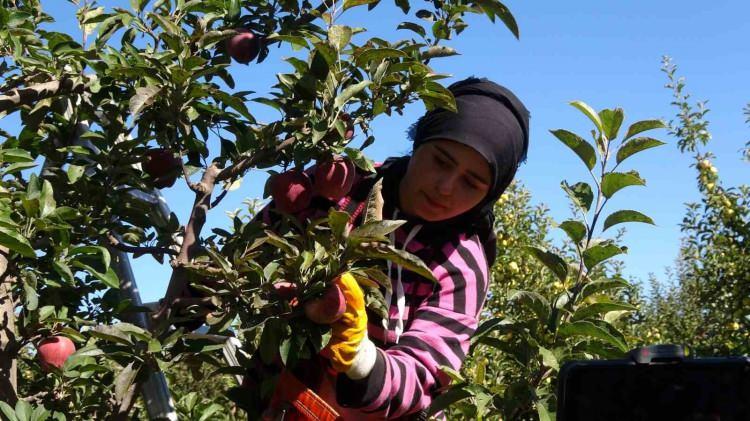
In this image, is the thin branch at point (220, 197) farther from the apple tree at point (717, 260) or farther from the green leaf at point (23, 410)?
the apple tree at point (717, 260)

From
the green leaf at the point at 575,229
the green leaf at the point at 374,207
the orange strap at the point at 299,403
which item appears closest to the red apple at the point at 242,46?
the green leaf at the point at 374,207

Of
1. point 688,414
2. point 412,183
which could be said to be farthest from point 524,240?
point 688,414

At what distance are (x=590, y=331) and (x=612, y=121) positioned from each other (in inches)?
13.2

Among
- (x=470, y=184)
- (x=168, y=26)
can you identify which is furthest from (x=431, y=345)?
(x=168, y=26)

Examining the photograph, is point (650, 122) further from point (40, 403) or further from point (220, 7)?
point (40, 403)

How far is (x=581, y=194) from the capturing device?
4.51 ft

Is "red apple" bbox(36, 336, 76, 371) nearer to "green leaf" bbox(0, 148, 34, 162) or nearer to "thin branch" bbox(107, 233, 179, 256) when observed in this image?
"thin branch" bbox(107, 233, 179, 256)

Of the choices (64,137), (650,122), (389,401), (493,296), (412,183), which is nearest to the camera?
(650,122)

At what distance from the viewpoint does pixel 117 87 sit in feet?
5.63

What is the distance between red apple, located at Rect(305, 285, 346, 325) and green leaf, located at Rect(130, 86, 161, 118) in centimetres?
43

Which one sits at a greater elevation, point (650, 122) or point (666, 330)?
point (666, 330)

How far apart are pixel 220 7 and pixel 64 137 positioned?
424 millimetres

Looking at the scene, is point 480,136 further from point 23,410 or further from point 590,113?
point 23,410

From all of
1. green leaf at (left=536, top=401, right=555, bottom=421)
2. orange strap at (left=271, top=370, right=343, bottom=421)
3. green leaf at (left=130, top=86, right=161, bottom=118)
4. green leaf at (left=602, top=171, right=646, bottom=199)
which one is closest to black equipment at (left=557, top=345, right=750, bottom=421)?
green leaf at (left=536, top=401, right=555, bottom=421)
